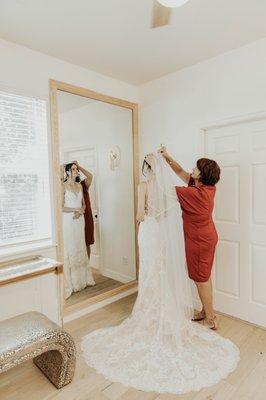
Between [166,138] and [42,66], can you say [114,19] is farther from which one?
[166,138]

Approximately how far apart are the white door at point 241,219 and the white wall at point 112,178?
1.03m

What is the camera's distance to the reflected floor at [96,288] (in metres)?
2.85

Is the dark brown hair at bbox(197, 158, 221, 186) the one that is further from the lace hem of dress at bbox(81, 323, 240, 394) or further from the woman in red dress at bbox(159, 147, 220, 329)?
the lace hem of dress at bbox(81, 323, 240, 394)

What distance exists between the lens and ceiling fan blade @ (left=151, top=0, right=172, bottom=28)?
56.1 inches

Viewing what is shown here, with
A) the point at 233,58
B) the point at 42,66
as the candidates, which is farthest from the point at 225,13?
the point at 42,66

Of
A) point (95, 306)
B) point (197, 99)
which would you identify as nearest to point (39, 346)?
point (95, 306)

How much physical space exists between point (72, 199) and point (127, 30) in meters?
1.61

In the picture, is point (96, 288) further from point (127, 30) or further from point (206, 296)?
point (127, 30)

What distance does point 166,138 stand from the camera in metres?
3.14

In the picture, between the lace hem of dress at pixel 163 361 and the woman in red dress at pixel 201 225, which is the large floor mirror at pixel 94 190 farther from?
the woman in red dress at pixel 201 225

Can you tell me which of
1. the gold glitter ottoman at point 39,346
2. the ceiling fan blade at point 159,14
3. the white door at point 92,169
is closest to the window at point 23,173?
the white door at point 92,169

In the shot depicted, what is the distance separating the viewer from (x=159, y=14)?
4.86 feet

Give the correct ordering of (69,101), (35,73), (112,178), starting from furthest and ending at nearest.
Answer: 1. (112,178)
2. (69,101)
3. (35,73)

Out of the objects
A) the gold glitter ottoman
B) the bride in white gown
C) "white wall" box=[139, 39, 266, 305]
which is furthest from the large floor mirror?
the gold glitter ottoman
